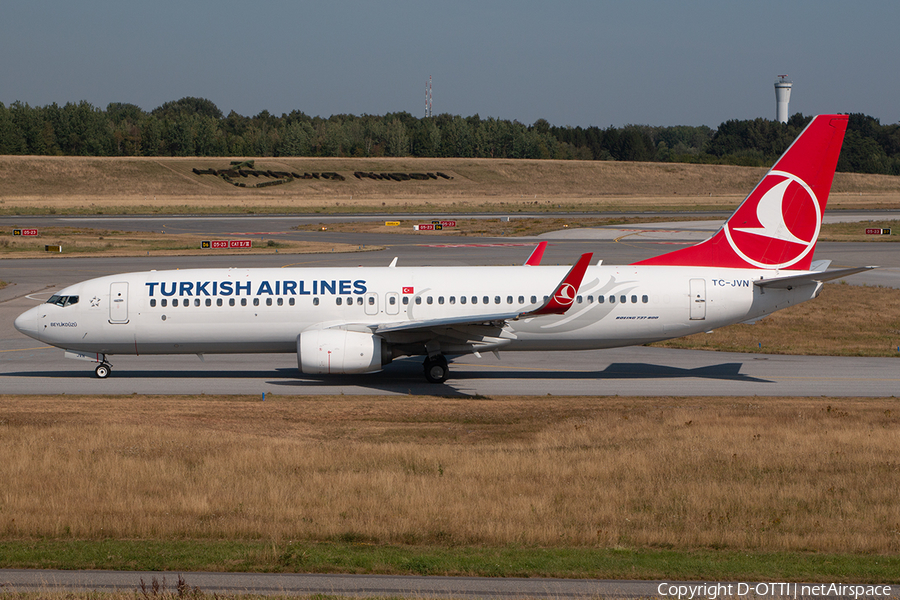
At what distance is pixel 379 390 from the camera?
3162 centimetres

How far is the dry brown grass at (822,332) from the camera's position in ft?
126

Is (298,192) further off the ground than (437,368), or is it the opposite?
(298,192)

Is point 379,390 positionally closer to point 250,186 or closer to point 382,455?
point 382,455

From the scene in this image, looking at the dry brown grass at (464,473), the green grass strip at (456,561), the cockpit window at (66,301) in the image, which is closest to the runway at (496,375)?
the cockpit window at (66,301)

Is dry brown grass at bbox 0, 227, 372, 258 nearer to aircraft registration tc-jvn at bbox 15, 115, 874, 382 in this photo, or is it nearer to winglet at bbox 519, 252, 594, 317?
aircraft registration tc-jvn at bbox 15, 115, 874, 382

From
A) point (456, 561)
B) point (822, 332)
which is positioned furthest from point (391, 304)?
point (822, 332)

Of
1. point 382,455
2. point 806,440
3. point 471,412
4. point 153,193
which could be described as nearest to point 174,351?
point 471,412

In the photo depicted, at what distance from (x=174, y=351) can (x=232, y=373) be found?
9.10 ft

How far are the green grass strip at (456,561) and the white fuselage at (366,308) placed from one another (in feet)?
57.4

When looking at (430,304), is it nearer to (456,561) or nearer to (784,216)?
(784,216)

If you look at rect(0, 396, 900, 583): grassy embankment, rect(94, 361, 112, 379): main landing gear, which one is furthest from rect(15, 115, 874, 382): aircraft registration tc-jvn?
rect(0, 396, 900, 583): grassy embankment

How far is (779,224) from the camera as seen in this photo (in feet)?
107

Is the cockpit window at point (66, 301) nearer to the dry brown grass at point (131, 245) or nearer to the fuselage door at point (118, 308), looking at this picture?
the fuselage door at point (118, 308)

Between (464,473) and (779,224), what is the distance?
766 inches
